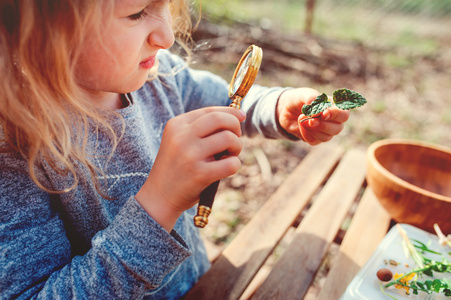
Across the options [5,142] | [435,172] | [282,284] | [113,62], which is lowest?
[282,284]

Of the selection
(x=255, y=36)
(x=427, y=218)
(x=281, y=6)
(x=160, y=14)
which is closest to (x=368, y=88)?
(x=255, y=36)

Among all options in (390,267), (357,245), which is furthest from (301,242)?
(390,267)

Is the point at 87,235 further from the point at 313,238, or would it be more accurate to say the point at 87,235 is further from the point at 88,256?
the point at 313,238

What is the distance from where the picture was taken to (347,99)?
688mm

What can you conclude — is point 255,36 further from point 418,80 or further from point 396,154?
point 396,154

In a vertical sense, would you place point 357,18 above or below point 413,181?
below

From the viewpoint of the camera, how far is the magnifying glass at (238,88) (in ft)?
1.84

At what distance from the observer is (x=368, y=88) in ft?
12.1

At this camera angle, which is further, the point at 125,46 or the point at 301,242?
the point at 301,242

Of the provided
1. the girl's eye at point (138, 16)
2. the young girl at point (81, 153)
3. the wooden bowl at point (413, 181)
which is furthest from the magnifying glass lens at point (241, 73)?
the wooden bowl at point (413, 181)

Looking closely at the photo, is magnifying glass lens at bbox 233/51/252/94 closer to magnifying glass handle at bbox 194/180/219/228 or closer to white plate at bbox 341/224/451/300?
magnifying glass handle at bbox 194/180/219/228

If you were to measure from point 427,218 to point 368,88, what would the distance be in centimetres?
315

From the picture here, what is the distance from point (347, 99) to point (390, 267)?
37 cm

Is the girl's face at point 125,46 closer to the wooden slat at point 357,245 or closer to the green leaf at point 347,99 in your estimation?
the green leaf at point 347,99
